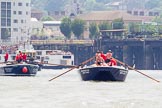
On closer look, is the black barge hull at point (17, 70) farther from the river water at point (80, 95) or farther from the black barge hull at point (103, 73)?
the river water at point (80, 95)

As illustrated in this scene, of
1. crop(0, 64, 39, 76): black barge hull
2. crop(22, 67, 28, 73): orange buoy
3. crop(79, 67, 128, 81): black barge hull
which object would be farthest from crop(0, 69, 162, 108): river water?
crop(22, 67, 28, 73): orange buoy

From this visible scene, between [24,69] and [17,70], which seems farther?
[24,69]

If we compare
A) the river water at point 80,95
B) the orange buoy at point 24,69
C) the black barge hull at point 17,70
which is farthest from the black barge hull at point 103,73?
the orange buoy at point 24,69

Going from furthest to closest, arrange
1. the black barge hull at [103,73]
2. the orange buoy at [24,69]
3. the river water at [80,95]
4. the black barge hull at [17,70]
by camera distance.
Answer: the orange buoy at [24,69]
the black barge hull at [17,70]
the black barge hull at [103,73]
the river water at [80,95]

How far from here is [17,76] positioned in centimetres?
10044

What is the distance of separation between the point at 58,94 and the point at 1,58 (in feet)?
322

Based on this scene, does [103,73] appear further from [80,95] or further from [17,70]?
[17,70]

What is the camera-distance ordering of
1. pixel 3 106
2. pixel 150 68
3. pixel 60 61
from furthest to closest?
pixel 150 68 < pixel 60 61 < pixel 3 106

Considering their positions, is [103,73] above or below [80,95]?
above

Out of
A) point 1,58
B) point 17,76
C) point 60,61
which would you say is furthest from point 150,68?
point 17,76

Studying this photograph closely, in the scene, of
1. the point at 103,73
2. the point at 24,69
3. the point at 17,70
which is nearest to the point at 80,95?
the point at 103,73

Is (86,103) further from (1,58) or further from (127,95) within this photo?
(1,58)

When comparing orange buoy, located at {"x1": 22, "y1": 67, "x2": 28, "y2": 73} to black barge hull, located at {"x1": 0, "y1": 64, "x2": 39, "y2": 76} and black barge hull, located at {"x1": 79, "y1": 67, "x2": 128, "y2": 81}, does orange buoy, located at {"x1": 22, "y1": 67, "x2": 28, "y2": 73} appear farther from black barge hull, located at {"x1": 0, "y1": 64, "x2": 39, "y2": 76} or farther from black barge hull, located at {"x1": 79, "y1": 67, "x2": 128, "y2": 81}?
black barge hull, located at {"x1": 79, "y1": 67, "x2": 128, "y2": 81}

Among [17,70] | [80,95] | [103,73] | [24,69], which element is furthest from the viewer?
[24,69]
